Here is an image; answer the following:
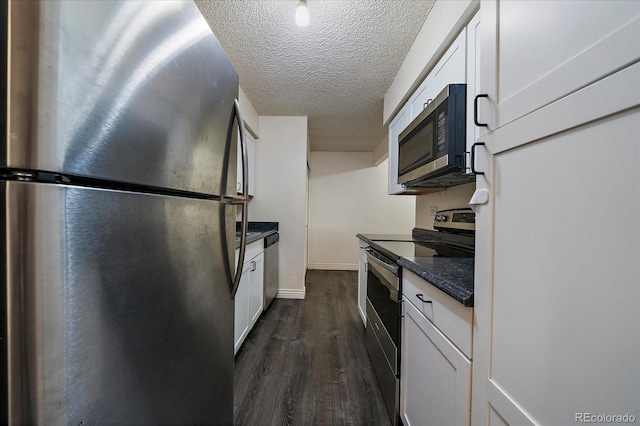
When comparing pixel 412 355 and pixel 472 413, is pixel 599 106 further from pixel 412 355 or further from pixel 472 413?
pixel 412 355

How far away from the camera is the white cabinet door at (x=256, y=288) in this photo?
7.09ft

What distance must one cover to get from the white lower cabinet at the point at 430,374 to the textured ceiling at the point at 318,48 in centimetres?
172

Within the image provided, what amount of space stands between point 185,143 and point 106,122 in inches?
9.0

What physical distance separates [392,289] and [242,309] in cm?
123

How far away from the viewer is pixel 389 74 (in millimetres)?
2275

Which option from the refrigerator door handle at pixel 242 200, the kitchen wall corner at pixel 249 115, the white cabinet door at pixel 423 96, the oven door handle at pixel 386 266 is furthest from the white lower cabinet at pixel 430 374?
the kitchen wall corner at pixel 249 115

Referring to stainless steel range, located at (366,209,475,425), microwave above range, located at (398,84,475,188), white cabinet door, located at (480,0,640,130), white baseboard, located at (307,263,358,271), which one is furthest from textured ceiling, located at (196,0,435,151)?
white baseboard, located at (307,263,358,271)

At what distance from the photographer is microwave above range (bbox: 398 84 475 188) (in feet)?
3.97

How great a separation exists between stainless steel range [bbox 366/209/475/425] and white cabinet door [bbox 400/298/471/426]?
7 cm

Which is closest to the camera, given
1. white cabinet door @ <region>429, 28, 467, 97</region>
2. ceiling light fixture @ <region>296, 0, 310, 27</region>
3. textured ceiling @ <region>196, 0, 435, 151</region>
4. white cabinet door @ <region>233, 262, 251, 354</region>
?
white cabinet door @ <region>429, 28, 467, 97</region>

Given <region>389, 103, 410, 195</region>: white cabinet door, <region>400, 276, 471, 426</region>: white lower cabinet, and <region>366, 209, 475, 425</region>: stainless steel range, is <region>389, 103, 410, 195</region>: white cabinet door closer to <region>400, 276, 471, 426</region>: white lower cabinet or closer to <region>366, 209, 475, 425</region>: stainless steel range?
<region>366, 209, 475, 425</region>: stainless steel range

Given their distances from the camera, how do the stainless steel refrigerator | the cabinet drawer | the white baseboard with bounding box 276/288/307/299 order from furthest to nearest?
the white baseboard with bounding box 276/288/307/299
the cabinet drawer
the stainless steel refrigerator

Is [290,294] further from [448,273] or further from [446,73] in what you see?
[446,73]

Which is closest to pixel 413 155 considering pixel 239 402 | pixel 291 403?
pixel 291 403
